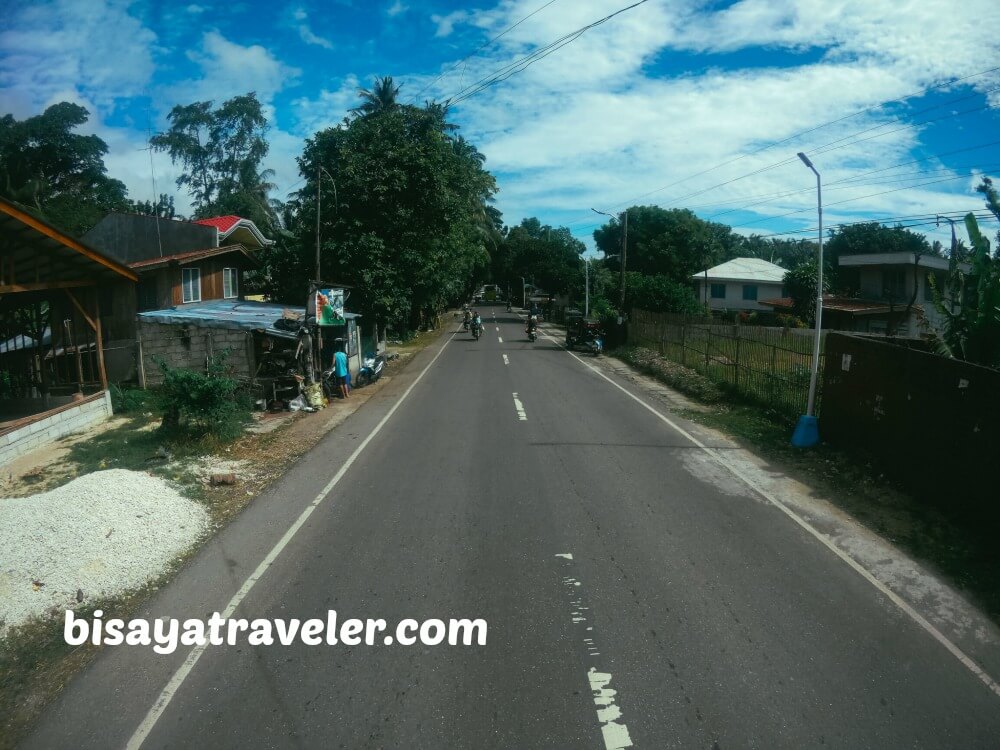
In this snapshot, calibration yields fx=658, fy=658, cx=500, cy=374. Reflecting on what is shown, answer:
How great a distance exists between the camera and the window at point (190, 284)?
23172mm

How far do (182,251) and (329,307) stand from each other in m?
11.6

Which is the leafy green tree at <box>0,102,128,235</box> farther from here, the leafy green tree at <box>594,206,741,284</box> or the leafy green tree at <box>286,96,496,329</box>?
the leafy green tree at <box>594,206,741,284</box>

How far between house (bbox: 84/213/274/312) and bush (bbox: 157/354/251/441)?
37.3ft

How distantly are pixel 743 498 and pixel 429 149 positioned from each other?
897 inches

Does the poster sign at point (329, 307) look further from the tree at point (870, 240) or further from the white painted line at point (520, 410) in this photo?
the tree at point (870, 240)

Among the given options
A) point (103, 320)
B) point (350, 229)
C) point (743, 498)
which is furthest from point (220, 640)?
point (350, 229)

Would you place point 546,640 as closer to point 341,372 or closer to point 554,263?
point 341,372

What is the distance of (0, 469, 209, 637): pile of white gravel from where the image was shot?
6379 millimetres

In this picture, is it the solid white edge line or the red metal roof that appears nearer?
the solid white edge line

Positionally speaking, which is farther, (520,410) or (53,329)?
(53,329)

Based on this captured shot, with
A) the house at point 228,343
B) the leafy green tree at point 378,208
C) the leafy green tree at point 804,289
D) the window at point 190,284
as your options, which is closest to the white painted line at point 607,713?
Answer: the house at point 228,343

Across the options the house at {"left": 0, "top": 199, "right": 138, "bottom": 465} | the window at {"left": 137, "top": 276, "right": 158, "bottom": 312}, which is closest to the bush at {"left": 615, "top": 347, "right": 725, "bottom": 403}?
the house at {"left": 0, "top": 199, "right": 138, "bottom": 465}

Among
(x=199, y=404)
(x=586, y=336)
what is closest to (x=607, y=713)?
(x=199, y=404)

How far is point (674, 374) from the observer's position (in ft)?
75.5
